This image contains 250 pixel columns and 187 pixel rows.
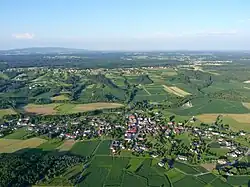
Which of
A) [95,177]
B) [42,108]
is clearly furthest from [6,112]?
[95,177]

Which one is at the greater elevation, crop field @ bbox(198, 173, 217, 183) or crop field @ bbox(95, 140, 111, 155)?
crop field @ bbox(198, 173, 217, 183)

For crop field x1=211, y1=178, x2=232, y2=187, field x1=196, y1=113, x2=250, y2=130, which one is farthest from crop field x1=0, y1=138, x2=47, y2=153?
field x1=196, y1=113, x2=250, y2=130

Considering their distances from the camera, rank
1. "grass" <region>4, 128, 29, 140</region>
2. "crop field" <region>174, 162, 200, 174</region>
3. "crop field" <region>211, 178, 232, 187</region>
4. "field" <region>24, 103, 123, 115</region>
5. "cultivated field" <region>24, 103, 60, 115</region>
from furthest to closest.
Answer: "field" <region>24, 103, 123, 115</region>
"cultivated field" <region>24, 103, 60, 115</region>
"grass" <region>4, 128, 29, 140</region>
"crop field" <region>174, 162, 200, 174</region>
"crop field" <region>211, 178, 232, 187</region>

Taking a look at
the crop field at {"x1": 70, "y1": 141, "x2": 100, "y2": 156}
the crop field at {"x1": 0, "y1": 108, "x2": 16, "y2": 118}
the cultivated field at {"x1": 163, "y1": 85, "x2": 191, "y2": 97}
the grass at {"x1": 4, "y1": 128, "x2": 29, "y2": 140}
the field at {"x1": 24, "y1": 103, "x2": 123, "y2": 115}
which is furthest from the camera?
the cultivated field at {"x1": 163, "y1": 85, "x2": 191, "y2": 97}

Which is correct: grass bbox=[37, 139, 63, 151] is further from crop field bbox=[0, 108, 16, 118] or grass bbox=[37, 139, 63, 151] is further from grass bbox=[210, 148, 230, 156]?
grass bbox=[210, 148, 230, 156]

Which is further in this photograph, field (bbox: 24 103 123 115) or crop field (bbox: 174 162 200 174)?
field (bbox: 24 103 123 115)

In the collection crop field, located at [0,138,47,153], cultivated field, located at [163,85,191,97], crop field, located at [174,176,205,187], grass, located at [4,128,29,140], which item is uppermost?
crop field, located at [174,176,205,187]

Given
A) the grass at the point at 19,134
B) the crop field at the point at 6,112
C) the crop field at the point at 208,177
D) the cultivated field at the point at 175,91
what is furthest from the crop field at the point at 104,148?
the cultivated field at the point at 175,91
